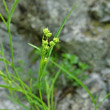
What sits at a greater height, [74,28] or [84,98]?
[74,28]

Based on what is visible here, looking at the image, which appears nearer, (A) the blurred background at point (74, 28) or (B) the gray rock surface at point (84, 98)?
(B) the gray rock surface at point (84, 98)

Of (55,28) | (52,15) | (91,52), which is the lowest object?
(91,52)

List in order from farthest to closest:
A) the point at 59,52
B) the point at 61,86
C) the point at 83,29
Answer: the point at 59,52, the point at 83,29, the point at 61,86

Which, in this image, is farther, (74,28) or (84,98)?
(74,28)

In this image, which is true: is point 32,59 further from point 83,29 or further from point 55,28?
point 83,29

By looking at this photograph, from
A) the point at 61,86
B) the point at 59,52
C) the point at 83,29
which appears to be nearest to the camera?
the point at 61,86

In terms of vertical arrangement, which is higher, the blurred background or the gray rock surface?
the blurred background

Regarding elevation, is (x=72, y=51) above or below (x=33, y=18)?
below

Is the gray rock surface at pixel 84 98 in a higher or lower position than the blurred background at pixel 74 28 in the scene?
lower

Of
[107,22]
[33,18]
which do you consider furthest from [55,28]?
[107,22]

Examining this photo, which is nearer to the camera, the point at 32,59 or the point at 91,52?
the point at 91,52

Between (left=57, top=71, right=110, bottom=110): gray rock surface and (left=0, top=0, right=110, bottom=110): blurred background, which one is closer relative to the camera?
(left=57, top=71, right=110, bottom=110): gray rock surface
